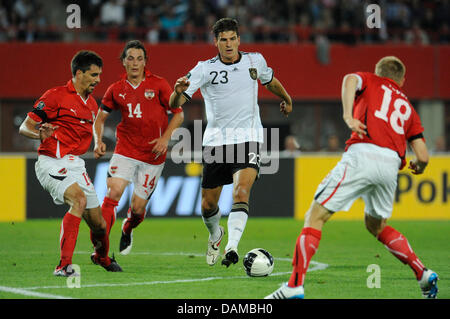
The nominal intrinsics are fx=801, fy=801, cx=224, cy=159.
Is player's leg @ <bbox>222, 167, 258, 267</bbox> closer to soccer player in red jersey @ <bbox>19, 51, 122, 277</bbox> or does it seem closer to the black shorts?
the black shorts

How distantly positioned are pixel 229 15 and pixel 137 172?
13.7 metres

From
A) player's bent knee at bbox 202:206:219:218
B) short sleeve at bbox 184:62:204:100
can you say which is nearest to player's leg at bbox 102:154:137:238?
player's bent knee at bbox 202:206:219:218

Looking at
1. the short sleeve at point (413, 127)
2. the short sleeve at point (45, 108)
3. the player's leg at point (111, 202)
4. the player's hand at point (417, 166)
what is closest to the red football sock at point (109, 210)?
the player's leg at point (111, 202)

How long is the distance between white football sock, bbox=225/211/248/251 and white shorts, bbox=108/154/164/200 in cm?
165

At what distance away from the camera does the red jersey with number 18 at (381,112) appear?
602 centimetres

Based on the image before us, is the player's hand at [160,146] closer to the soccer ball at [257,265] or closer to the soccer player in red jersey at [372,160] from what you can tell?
the soccer ball at [257,265]

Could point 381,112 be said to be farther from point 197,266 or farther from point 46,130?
point 197,266

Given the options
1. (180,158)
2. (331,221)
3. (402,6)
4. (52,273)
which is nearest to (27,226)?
(180,158)

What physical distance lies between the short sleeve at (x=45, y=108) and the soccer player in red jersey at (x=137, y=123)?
1231 millimetres

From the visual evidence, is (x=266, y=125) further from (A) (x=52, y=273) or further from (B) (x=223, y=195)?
(A) (x=52, y=273)

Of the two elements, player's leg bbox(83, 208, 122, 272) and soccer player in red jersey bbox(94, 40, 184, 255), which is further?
soccer player in red jersey bbox(94, 40, 184, 255)

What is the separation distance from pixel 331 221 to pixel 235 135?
8141 mm

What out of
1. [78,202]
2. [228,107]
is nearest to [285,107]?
[228,107]

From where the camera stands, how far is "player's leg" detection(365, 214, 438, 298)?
6.05 metres
